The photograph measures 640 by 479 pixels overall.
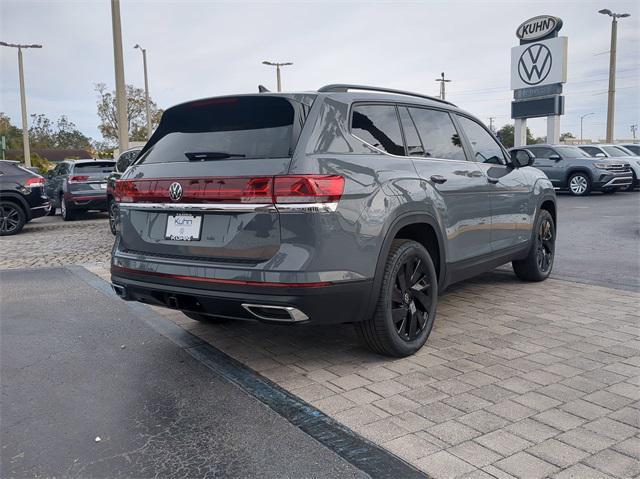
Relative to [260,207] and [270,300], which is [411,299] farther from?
[260,207]

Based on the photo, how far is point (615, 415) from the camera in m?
3.28

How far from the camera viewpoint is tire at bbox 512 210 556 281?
652 centimetres

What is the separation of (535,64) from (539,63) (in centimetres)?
20

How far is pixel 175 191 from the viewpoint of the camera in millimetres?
3879

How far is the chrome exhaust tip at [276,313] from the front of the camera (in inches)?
139

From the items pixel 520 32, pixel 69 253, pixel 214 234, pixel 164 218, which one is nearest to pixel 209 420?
pixel 214 234

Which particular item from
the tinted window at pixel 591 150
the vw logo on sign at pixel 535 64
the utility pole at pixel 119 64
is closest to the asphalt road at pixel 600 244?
the tinted window at pixel 591 150

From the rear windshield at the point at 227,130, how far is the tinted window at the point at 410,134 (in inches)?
42.7

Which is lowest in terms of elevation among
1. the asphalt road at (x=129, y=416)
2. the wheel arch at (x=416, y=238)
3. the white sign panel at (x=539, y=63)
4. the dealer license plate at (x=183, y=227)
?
the asphalt road at (x=129, y=416)

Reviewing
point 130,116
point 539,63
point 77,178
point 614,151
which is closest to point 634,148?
point 614,151

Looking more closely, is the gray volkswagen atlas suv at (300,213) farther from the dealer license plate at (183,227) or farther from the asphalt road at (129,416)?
the asphalt road at (129,416)

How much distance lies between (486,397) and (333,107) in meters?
2.00

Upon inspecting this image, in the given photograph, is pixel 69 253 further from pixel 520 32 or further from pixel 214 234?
pixel 520 32

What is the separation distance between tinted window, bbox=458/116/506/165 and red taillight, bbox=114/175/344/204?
227 centimetres
